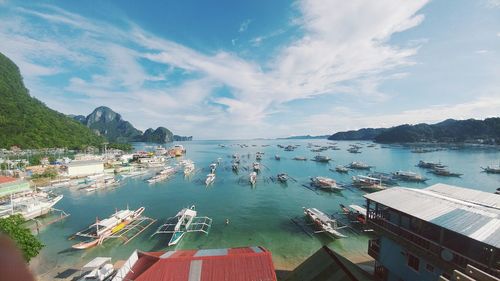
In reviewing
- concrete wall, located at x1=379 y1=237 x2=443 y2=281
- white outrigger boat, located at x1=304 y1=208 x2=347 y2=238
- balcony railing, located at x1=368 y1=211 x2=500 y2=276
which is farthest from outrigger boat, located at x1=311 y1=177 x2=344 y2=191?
concrete wall, located at x1=379 y1=237 x2=443 y2=281

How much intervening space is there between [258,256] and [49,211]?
37.5 metres

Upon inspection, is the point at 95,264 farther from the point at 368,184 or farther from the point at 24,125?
the point at 24,125

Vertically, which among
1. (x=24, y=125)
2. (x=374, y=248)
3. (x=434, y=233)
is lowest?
(x=374, y=248)

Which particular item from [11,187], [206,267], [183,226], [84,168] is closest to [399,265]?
[206,267]

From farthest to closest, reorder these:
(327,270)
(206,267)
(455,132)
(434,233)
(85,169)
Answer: (455,132), (85,169), (206,267), (327,270), (434,233)

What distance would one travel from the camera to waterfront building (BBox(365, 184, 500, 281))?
11.4m

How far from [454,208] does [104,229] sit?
31334 millimetres

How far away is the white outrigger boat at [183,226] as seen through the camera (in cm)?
2652

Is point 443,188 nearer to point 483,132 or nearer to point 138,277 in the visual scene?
point 138,277

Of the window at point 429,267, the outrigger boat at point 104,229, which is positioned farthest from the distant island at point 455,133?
the outrigger boat at point 104,229

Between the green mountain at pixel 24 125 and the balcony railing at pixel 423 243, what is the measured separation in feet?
408

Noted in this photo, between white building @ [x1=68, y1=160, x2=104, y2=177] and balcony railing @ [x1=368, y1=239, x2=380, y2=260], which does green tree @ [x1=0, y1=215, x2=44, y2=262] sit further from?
white building @ [x1=68, y1=160, x2=104, y2=177]

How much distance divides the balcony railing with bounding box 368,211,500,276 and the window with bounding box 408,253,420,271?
3.61ft

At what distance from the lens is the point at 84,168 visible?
62688 millimetres
